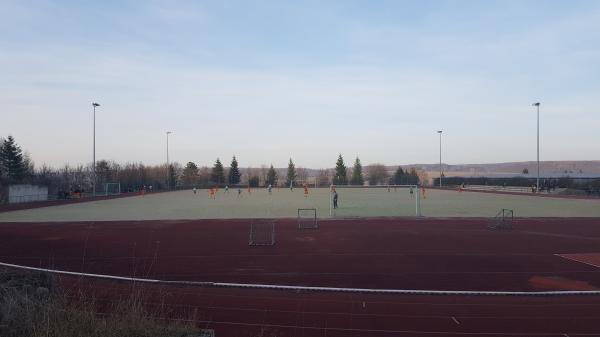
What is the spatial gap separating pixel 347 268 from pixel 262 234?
863 cm

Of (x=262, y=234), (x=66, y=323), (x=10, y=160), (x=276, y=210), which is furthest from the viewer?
(x=10, y=160)

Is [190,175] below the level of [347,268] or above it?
above

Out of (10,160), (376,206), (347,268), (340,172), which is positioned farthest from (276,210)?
(340,172)

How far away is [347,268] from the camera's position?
15102 mm

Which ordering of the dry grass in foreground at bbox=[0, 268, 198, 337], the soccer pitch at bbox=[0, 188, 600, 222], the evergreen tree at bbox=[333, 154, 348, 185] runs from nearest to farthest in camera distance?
the dry grass in foreground at bbox=[0, 268, 198, 337], the soccer pitch at bbox=[0, 188, 600, 222], the evergreen tree at bbox=[333, 154, 348, 185]

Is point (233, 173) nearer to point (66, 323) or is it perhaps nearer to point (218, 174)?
point (218, 174)

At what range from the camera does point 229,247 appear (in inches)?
760

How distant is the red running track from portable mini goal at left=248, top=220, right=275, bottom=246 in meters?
0.48

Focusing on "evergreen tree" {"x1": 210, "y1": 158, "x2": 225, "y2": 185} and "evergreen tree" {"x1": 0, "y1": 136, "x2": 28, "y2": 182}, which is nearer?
"evergreen tree" {"x1": 0, "y1": 136, "x2": 28, "y2": 182}

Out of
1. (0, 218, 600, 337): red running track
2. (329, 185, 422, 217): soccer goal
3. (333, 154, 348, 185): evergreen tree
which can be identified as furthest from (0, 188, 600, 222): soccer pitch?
(333, 154, 348, 185): evergreen tree

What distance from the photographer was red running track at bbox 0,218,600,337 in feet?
31.9

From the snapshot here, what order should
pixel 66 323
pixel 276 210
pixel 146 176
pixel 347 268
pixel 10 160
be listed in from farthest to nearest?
pixel 146 176, pixel 10 160, pixel 276 210, pixel 347 268, pixel 66 323

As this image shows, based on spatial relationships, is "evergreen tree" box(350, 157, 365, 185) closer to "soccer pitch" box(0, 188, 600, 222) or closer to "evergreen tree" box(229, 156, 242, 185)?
"evergreen tree" box(229, 156, 242, 185)

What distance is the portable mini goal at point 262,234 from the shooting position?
65.4ft
